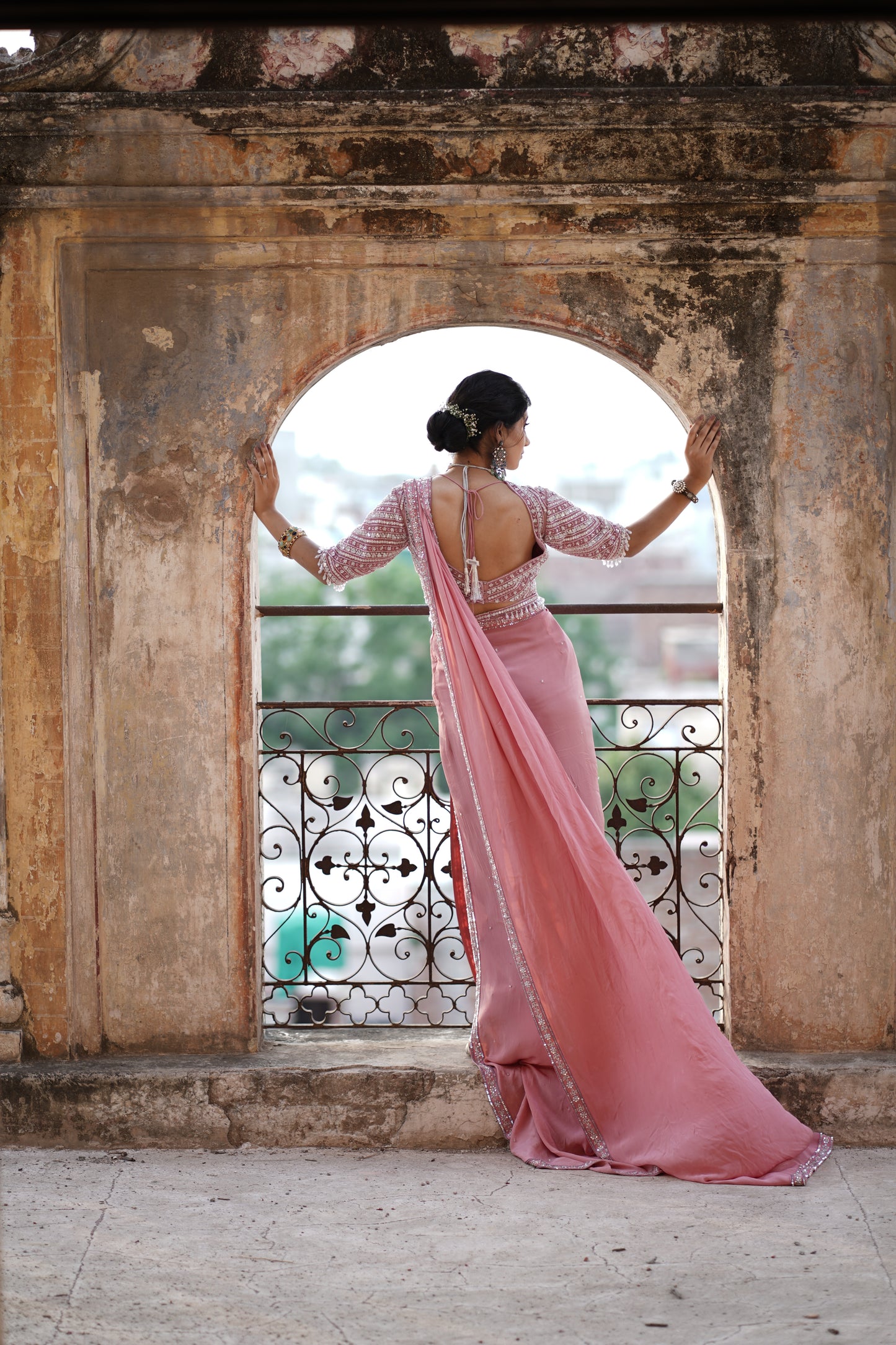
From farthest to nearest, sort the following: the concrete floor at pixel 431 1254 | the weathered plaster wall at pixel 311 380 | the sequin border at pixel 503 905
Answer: the weathered plaster wall at pixel 311 380 → the sequin border at pixel 503 905 → the concrete floor at pixel 431 1254

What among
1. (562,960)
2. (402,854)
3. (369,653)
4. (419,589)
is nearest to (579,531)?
(562,960)

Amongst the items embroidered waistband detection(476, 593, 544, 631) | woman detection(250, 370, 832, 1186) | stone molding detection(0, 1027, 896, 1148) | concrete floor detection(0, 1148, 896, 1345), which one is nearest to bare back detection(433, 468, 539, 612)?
woman detection(250, 370, 832, 1186)

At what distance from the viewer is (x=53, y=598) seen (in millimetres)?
3635

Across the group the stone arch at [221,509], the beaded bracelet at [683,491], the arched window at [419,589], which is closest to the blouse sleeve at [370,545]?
the stone arch at [221,509]

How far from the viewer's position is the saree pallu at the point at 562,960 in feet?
10.4

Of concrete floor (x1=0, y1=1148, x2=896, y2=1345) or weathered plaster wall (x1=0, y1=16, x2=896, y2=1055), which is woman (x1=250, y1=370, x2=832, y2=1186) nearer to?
concrete floor (x1=0, y1=1148, x2=896, y2=1345)

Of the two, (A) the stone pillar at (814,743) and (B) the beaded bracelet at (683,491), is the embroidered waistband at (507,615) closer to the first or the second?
(B) the beaded bracelet at (683,491)

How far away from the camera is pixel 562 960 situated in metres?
3.35

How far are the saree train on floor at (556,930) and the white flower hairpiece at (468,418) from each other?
0.73 ft

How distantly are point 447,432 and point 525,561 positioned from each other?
0.45m

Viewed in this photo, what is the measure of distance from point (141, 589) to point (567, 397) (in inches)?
1844

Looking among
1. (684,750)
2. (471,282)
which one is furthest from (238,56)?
(684,750)

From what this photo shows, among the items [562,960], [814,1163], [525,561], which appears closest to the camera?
[814,1163]

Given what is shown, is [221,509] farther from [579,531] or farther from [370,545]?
[579,531]
